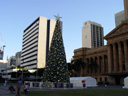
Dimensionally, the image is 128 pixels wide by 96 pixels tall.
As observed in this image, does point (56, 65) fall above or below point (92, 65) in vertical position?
below

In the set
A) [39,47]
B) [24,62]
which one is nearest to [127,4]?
[39,47]

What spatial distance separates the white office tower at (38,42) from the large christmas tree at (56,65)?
9432 centimetres

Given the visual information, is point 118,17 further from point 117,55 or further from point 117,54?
point 117,55

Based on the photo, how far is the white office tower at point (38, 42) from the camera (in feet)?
437

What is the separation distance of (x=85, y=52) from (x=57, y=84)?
64.7 m

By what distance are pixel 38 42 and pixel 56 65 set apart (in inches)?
3942

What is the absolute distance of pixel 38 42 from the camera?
133 m

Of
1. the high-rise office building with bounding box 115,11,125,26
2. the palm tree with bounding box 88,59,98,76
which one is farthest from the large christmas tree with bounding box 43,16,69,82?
the high-rise office building with bounding box 115,11,125,26

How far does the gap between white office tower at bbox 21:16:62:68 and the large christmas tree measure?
94322 mm

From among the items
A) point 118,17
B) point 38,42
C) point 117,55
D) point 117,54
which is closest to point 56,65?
point 117,55

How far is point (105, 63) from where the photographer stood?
82.8 metres

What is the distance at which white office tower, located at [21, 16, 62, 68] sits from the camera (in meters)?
133

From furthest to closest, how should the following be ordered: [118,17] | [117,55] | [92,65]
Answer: [118,17], [92,65], [117,55]

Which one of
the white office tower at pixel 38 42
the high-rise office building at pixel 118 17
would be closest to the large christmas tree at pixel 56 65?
the white office tower at pixel 38 42
